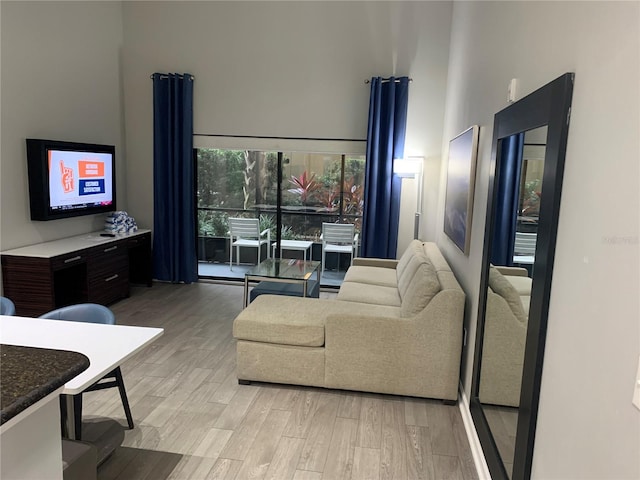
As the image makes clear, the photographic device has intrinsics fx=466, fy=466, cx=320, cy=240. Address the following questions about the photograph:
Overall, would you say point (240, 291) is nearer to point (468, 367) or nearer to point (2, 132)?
point (2, 132)

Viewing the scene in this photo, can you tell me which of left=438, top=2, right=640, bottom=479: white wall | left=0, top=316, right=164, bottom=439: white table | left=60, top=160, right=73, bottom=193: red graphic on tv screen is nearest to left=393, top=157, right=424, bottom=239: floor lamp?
left=438, top=2, right=640, bottom=479: white wall

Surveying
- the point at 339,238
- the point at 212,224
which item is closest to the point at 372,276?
the point at 339,238

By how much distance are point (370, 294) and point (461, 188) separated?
4.03 ft

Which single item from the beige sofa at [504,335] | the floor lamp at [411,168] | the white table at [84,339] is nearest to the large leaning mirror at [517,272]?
the beige sofa at [504,335]

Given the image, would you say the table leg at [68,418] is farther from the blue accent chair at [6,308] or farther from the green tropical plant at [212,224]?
the green tropical plant at [212,224]

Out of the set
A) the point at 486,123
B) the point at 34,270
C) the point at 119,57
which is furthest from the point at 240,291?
the point at 486,123

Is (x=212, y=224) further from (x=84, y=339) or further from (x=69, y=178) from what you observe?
(x=84, y=339)

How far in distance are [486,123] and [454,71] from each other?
80.0 inches

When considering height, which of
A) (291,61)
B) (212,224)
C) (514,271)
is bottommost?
(212,224)

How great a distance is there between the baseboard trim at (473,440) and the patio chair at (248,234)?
357 centimetres

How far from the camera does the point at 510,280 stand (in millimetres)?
2098

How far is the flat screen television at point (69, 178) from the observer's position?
442cm

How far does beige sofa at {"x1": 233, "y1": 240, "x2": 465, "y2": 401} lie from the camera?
308 centimetres

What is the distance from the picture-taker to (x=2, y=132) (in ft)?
13.5
